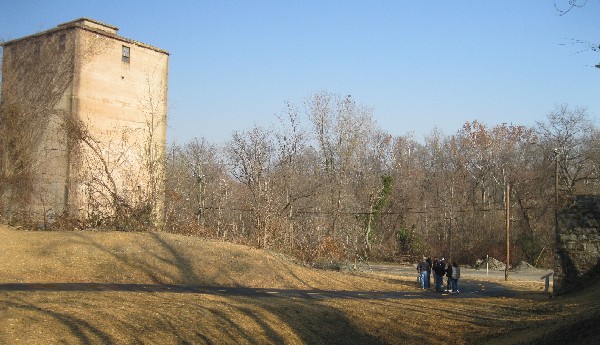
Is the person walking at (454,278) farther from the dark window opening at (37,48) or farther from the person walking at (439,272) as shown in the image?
the dark window opening at (37,48)

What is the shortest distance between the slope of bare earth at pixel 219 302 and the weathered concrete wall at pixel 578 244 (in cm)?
105

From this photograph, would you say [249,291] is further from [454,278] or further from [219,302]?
[454,278]

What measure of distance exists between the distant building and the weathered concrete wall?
62.5 feet

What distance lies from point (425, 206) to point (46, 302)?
51362 mm

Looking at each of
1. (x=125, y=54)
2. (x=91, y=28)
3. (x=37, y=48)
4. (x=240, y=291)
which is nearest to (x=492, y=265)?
(x=240, y=291)

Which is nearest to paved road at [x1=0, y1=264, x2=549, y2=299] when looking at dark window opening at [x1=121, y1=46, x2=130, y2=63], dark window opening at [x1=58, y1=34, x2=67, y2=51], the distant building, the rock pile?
the distant building

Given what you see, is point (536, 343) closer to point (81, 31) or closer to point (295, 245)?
point (295, 245)

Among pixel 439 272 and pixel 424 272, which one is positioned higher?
pixel 439 272

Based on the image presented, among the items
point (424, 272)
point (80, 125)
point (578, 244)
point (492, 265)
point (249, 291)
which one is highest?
point (80, 125)

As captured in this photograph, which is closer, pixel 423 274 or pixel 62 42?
pixel 423 274

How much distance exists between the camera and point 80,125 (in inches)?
1270

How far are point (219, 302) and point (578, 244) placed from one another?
14.5 metres

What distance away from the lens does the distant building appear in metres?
31.6

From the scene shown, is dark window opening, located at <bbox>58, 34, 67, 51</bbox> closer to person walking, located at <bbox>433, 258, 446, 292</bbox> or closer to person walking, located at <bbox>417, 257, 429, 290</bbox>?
person walking, located at <bbox>417, 257, 429, 290</bbox>
